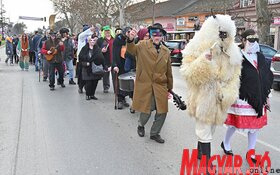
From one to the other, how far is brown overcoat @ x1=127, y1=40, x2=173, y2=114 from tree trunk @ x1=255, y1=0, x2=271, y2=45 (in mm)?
15446

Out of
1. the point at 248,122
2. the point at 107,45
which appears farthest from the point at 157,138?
the point at 107,45

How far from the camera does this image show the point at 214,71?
416 cm

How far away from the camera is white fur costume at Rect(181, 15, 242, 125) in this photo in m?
4.17

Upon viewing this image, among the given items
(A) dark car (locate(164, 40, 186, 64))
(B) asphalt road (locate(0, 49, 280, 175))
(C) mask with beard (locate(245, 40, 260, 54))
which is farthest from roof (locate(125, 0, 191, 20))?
(C) mask with beard (locate(245, 40, 260, 54))

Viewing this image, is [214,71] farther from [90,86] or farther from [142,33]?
[90,86]

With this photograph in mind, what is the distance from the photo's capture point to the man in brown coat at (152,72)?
17.4 feet

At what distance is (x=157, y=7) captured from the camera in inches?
2480

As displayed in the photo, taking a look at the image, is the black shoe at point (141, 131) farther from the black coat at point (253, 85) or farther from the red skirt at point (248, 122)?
the black coat at point (253, 85)

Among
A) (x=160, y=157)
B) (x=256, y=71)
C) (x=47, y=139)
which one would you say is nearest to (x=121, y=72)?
(x=47, y=139)

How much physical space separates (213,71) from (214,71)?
0.02m

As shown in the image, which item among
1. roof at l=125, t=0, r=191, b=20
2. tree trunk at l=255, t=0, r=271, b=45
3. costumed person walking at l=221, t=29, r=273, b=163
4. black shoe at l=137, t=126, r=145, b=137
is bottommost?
black shoe at l=137, t=126, r=145, b=137

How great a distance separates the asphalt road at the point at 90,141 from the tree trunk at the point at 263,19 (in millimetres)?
11458

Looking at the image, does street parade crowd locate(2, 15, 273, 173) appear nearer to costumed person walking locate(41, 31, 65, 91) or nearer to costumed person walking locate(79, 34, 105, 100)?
costumed person walking locate(79, 34, 105, 100)

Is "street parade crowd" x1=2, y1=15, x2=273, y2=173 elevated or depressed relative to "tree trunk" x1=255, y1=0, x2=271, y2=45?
depressed
